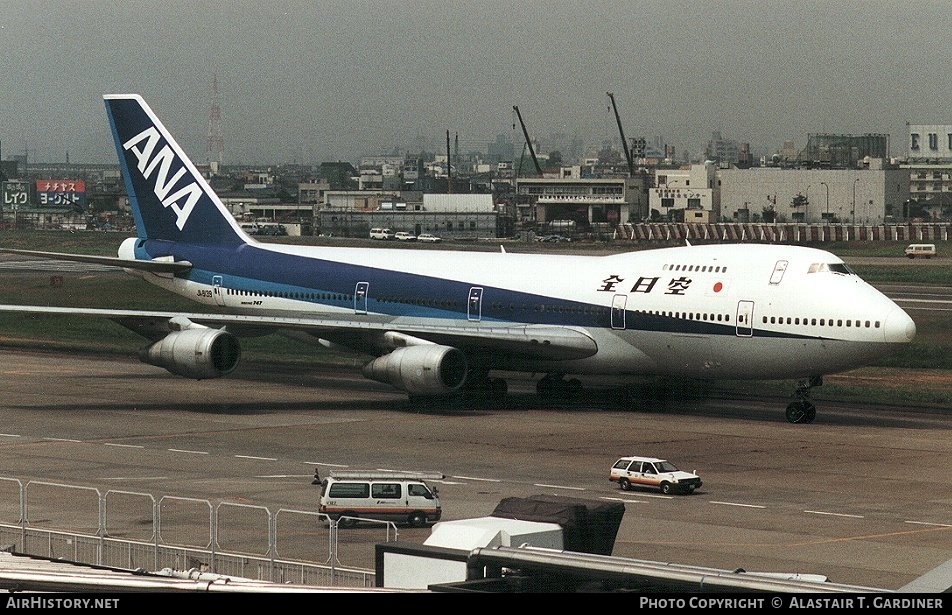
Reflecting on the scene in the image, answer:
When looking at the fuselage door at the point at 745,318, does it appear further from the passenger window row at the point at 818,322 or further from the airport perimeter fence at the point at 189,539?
the airport perimeter fence at the point at 189,539

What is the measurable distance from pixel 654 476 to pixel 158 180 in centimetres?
3462

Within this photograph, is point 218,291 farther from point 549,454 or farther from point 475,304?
point 549,454

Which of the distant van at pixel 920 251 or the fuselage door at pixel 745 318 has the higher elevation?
the fuselage door at pixel 745 318

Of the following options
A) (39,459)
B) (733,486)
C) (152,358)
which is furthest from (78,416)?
(733,486)

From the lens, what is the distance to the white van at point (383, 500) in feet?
108

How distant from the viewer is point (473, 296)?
56.5m

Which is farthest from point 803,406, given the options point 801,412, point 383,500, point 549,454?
point 383,500

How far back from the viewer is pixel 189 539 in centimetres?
2920

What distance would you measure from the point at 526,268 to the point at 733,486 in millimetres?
19106

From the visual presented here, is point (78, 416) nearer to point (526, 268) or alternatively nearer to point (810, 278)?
point (526, 268)

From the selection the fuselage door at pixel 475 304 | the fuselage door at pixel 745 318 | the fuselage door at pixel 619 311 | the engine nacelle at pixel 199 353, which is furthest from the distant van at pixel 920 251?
the engine nacelle at pixel 199 353

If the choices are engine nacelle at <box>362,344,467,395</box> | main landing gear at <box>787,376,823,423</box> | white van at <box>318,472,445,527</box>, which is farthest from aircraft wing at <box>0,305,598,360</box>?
white van at <box>318,472,445,527</box>

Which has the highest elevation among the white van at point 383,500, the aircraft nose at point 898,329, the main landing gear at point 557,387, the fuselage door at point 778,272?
the fuselage door at point 778,272

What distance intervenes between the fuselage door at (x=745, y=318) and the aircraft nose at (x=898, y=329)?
13.6ft
